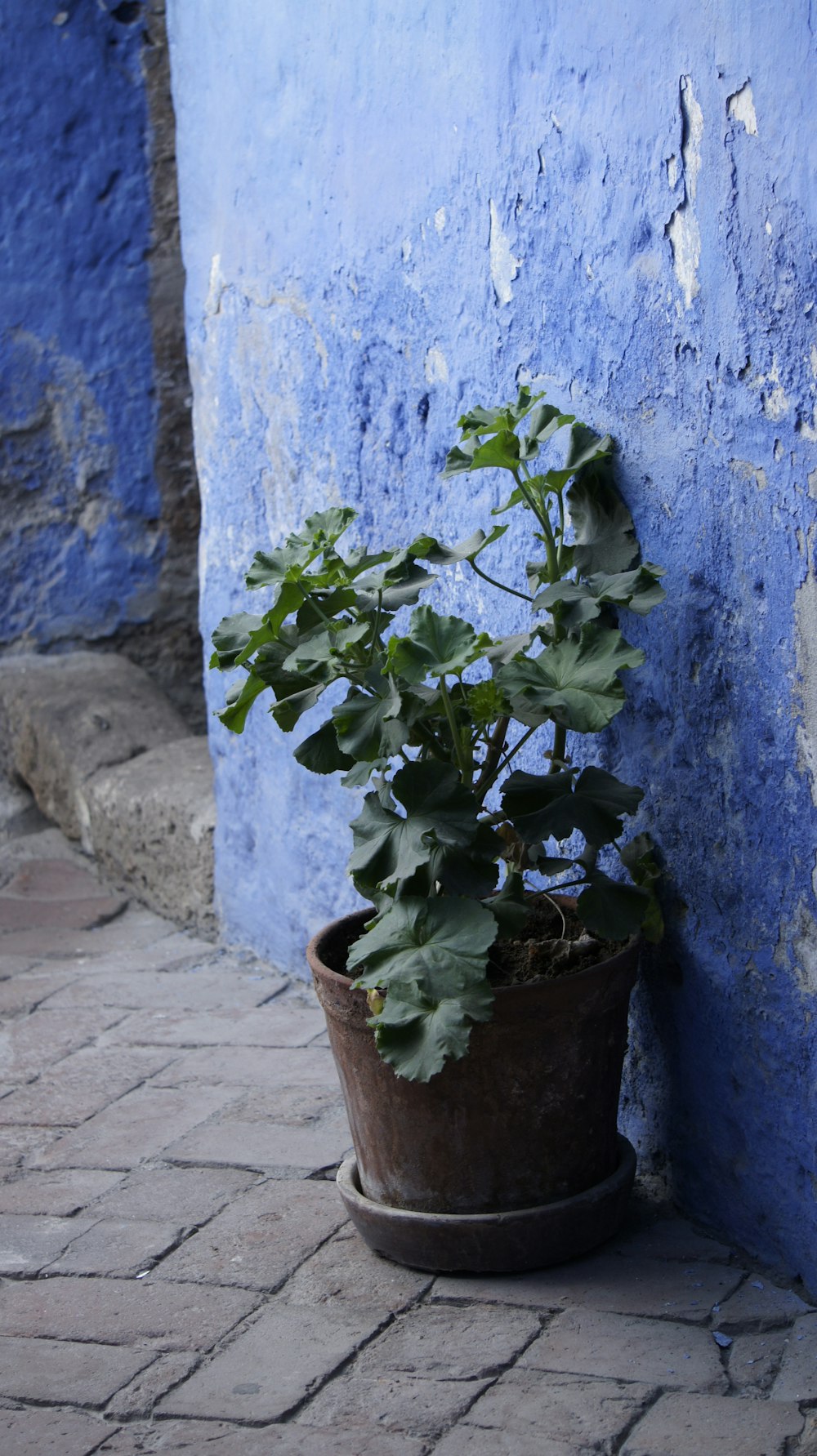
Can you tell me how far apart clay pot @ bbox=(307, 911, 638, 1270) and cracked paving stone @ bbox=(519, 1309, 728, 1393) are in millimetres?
150

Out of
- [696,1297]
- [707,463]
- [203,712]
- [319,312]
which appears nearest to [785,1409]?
[696,1297]

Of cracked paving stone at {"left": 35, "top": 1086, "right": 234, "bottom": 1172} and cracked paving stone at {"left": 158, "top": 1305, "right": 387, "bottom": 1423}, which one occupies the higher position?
cracked paving stone at {"left": 158, "top": 1305, "right": 387, "bottom": 1423}

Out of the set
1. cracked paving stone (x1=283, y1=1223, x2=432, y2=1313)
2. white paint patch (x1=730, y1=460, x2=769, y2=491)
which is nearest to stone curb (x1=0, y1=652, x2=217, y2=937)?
cracked paving stone (x1=283, y1=1223, x2=432, y2=1313)

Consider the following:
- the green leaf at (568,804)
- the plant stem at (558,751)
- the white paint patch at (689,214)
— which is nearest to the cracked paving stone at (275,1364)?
the green leaf at (568,804)

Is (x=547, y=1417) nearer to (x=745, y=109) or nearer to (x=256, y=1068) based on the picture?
(x=256, y=1068)

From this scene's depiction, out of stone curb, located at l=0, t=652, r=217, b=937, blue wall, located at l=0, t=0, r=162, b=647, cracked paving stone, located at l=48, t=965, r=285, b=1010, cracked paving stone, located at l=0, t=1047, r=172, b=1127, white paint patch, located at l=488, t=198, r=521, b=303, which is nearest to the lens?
white paint patch, located at l=488, t=198, r=521, b=303

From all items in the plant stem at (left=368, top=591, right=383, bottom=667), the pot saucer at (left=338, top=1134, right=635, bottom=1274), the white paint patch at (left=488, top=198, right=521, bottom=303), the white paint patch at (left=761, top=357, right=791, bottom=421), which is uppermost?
the white paint patch at (left=488, top=198, right=521, bottom=303)

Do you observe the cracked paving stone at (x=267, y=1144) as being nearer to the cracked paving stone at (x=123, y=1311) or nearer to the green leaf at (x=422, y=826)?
the cracked paving stone at (x=123, y=1311)

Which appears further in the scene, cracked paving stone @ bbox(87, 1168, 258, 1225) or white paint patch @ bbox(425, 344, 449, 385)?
white paint patch @ bbox(425, 344, 449, 385)

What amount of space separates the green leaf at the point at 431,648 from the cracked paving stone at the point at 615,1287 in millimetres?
860

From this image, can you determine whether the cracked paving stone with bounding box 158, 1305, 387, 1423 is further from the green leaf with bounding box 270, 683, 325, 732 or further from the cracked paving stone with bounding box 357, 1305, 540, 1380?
the green leaf with bounding box 270, 683, 325, 732

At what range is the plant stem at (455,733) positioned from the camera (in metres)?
2.06

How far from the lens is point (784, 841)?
1.96 meters

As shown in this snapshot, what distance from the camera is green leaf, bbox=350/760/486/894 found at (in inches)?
77.9
